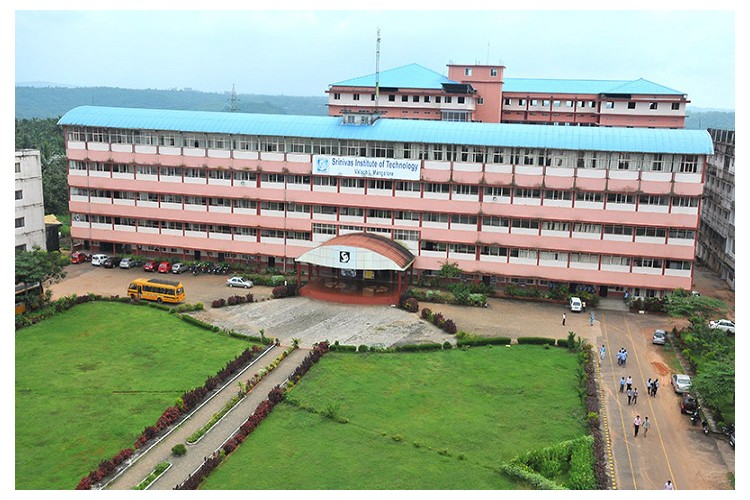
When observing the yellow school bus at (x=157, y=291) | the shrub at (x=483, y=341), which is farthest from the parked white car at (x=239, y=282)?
the shrub at (x=483, y=341)

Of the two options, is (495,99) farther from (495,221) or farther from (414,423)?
(414,423)

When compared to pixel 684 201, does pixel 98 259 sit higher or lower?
lower

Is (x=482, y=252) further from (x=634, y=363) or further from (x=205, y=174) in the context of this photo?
(x=205, y=174)

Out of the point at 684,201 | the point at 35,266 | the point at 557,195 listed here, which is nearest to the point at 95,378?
the point at 35,266

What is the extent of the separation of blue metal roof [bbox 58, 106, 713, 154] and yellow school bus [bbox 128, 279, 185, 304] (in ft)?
47.0

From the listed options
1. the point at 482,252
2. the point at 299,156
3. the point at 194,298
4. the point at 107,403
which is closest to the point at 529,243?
the point at 482,252

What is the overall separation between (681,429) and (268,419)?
1917 centimetres

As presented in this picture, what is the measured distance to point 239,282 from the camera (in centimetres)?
5444

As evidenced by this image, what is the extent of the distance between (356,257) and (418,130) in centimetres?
1191

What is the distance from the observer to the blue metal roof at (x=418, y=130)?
167ft

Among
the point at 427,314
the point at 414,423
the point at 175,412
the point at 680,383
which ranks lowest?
the point at 414,423

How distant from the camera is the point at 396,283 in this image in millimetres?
53719

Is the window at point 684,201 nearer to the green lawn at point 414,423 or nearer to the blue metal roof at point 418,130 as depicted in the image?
the blue metal roof at point 418,130

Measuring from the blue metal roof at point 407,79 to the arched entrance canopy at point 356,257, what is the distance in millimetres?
29477
